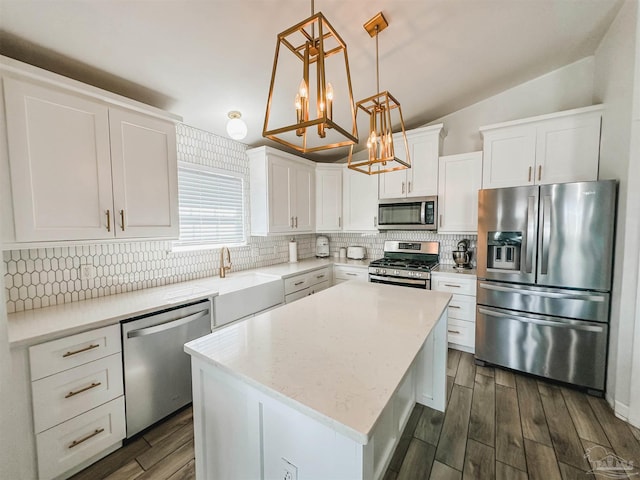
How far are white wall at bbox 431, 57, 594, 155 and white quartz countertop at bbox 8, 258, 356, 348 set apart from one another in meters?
3.19

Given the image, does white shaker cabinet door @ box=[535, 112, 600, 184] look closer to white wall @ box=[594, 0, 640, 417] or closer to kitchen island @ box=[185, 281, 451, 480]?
white wall @ box=[594, 0, 640, 417]

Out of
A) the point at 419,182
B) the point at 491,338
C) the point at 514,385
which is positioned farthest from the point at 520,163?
the point at 514,385

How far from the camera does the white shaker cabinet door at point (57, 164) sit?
1.44 meters

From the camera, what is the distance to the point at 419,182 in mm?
3297

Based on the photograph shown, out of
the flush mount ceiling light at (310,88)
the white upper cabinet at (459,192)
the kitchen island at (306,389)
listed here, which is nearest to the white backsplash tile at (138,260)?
the white upper cabinet at (459,192)

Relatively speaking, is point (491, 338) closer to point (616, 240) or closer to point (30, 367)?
point (616, 240)

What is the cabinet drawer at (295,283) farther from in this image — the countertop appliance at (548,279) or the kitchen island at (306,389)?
the countertop appliance at (548,279)

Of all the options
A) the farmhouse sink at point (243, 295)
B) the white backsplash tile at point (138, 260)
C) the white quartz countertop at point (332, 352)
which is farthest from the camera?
the farmhouse sink at point (243, 295)

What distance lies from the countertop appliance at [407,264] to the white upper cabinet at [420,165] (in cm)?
76

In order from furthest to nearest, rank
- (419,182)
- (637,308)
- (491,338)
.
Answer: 1. (419,182)
2. (491,338)
3. (637,308)

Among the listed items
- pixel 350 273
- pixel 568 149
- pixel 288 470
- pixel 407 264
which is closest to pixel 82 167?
pixel 288 470

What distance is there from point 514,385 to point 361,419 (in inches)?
96.0

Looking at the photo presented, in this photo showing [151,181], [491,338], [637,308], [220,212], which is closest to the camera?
[637,308]

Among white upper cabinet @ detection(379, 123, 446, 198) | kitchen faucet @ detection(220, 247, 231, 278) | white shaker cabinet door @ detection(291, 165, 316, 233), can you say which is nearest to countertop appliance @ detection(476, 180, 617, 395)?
white upper cabinet @ detection(379, 123, 446, 198)
